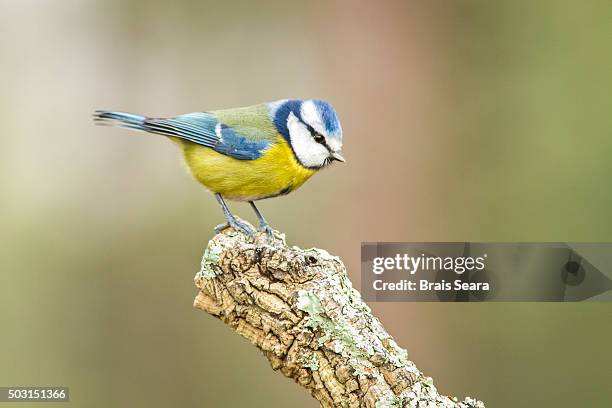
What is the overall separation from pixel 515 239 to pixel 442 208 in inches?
14.7

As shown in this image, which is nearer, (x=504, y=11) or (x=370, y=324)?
(x=370, y=324)

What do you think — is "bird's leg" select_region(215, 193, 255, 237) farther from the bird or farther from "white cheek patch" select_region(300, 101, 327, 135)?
"white cheek patch" select_region(300, 101, 327, 135)

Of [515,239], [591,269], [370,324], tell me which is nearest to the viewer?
[370,324]

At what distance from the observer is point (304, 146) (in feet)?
7.68

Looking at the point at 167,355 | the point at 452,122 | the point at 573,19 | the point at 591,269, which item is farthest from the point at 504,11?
the point at 167,355

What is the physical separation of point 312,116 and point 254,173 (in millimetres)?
262

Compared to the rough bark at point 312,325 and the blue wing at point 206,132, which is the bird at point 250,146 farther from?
the rough bark at point 312,325

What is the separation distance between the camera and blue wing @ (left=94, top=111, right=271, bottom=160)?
2.37 m

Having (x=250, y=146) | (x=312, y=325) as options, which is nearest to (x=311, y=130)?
(x=250, y=146)

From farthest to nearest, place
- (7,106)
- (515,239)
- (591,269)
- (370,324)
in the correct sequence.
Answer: (7,106) → (515,239) → (591,269) → (370,324)

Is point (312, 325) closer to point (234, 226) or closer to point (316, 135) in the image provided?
point (234, 226)

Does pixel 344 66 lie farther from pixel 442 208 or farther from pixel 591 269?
pixel 591 269

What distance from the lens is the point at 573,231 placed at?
11.8ft

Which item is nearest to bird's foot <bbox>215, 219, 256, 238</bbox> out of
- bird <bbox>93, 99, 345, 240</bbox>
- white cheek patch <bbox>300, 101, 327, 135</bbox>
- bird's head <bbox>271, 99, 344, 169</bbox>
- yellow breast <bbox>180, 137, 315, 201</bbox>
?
bird <bbox>93, 99, 345, 240</bbox>
